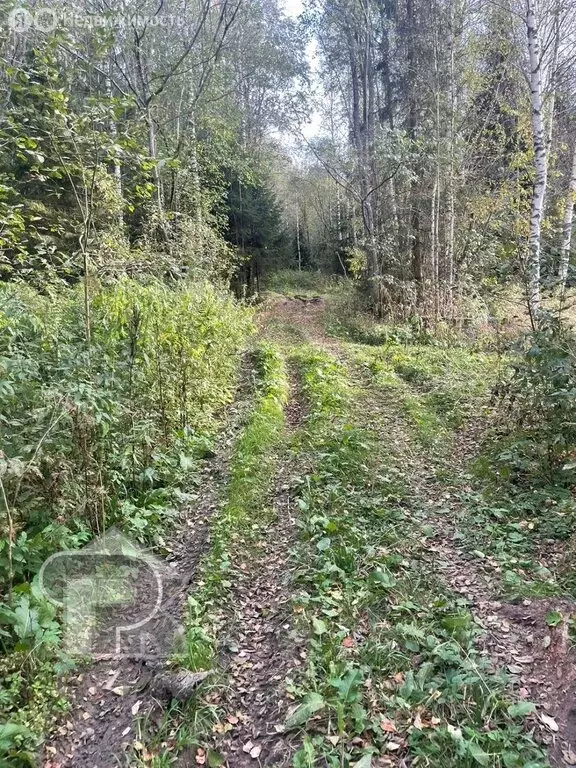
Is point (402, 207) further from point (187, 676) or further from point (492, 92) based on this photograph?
point (187, 676)

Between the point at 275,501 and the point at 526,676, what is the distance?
2.59 meters

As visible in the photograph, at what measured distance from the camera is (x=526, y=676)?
8.60 feet

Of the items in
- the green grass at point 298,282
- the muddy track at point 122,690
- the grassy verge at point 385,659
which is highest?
the green grass at point 298,282

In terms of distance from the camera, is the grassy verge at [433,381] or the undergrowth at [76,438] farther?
the grassy verge at [433,381]

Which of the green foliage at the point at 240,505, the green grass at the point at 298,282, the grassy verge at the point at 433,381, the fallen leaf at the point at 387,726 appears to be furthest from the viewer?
the green grass at the point at 298,282

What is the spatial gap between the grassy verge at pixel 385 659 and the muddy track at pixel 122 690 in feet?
2.79

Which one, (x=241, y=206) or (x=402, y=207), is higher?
(x=241, y=206)

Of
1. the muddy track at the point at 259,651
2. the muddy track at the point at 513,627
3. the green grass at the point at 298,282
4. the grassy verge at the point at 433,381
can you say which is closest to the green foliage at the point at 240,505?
the muddy track at the point at 259,651

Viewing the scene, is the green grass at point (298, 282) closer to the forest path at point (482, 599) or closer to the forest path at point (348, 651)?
the forest path at point (482, 599)

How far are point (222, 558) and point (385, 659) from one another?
151cm

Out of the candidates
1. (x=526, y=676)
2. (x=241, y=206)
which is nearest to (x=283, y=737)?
(x=526, y=676)

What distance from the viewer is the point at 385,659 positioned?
283 cm

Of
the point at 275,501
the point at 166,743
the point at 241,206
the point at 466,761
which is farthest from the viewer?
the point at 241,206

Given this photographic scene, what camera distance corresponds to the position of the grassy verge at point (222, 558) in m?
2.52
